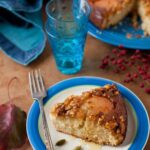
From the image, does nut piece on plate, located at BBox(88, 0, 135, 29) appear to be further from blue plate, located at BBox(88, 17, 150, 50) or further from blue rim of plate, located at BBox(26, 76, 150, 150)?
blue rim of plate, located at BBox(26, 76, 150, 150)

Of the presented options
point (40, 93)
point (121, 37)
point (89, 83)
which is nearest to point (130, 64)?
point (121, 37)

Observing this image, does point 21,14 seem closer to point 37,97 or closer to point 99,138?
point 37,97

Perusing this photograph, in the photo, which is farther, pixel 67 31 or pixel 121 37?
pixel 121 37

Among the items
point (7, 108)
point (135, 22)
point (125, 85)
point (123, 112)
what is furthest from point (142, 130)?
point (135, 22)

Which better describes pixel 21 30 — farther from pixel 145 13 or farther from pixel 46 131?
pixel 46 131

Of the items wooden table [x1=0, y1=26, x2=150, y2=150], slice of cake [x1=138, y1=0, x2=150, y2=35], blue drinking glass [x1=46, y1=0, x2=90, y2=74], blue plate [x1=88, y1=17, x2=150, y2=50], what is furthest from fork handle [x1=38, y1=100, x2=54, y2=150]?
slice of cake [x1=138, y1=0, x2=150, y2=35]

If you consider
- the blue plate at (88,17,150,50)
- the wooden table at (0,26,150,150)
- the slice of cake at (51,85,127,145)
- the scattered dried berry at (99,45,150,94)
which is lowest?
the wooden table at (0,26,150,150)

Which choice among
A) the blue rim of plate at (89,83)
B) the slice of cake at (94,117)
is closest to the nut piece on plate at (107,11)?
the blue rim of plate at (89,83)

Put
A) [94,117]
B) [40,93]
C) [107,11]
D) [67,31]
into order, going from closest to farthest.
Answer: [94,117] → [40,93] → [67,31] → [107,11]
